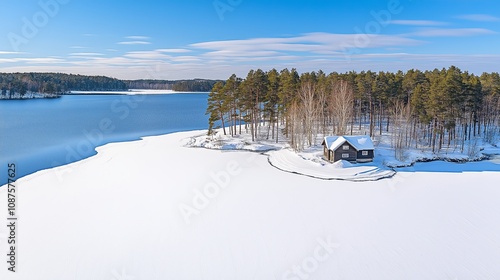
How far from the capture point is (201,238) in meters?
14.1

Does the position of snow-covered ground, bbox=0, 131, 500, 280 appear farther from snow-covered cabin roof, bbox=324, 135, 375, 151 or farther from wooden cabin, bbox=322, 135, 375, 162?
snow-covered cabin roof, bbox=324, 135, 375, 151

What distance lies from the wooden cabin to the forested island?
313cm

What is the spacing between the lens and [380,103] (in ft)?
127

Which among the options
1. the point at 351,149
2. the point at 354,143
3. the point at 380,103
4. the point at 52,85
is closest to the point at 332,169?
the point at 351,149

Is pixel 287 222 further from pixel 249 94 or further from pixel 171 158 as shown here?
pixel 249 94

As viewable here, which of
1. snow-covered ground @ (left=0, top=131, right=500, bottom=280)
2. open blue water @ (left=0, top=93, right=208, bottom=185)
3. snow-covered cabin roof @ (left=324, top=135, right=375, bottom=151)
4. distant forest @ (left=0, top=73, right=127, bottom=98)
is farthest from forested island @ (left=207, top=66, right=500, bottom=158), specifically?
distant forest @ (left=0, top=73, right=127, bottom=98)

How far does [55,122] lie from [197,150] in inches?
1200

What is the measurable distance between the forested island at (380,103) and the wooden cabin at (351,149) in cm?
313

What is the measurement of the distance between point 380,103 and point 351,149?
14591 millimetres

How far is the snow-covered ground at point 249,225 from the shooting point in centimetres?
1195

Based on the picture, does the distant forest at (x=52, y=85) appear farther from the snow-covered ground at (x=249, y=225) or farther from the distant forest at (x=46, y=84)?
the snow-covered ground at (x=249, y=225)

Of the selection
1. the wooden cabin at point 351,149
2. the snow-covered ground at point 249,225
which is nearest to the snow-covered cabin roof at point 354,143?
the wooden cabin at point 351,149

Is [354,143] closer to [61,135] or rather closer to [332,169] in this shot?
[332,169]

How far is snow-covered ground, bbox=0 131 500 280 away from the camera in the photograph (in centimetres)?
1195
